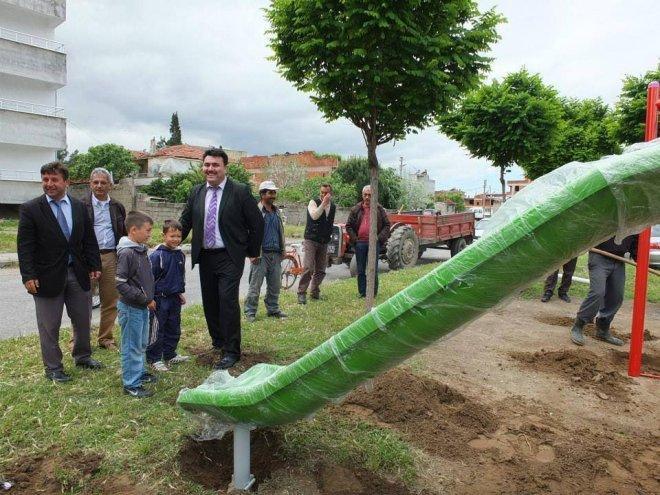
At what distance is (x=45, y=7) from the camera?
2800 cm

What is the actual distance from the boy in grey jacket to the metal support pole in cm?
142

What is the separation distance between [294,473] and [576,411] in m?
2.55

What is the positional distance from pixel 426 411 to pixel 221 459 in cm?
154

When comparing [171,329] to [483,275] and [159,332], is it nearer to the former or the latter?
[159,332]

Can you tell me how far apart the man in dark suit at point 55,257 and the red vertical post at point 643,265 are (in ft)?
16.3

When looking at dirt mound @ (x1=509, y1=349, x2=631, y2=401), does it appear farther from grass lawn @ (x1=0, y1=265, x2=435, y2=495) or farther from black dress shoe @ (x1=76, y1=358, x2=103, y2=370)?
black dress shoe @ (x1=76, y1=358, x2=103, y2=370)

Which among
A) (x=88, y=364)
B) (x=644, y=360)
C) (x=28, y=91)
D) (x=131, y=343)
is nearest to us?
(x=131, y=343)

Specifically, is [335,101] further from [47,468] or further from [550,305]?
[550,305]


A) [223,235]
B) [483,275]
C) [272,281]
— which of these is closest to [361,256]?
[272,281]

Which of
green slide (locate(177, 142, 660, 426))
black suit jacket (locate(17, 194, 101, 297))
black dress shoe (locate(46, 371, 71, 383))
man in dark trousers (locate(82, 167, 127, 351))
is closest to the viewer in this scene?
green slide (locate(177, 142, 660, 426))

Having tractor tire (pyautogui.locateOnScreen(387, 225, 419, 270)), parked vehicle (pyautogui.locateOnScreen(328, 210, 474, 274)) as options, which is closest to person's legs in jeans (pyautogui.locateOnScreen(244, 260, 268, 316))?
parked vehicle (pyautogui.locateOnScreen(328, 210, 474, 274))

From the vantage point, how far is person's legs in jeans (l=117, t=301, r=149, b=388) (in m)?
3.74

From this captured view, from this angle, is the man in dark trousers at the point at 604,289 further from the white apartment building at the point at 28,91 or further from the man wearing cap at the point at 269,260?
the white apartment building at the point at 28,91

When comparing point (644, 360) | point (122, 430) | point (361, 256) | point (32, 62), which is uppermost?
point (32, 62)
